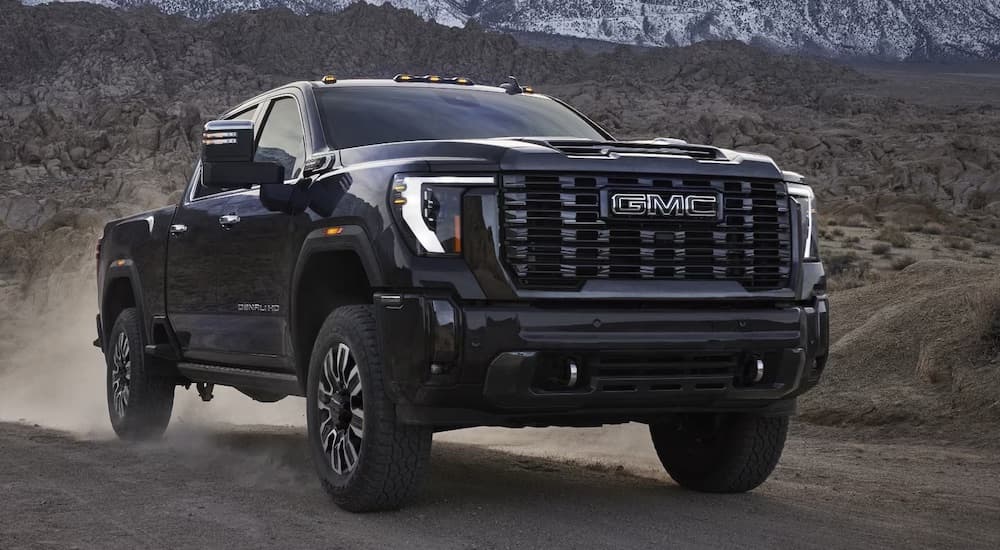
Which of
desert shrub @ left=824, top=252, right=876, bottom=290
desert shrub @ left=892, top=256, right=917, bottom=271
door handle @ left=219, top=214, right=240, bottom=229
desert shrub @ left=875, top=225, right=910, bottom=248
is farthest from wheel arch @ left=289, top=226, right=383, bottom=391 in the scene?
desert shrub @ left=875, top=225, right=910, bottom=248

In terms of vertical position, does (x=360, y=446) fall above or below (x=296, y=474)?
above

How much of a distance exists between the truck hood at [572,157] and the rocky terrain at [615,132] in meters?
6.14

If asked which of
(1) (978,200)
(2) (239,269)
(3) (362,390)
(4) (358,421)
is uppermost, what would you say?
(2) (239,269)

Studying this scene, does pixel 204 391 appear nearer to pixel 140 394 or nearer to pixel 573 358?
pixel 140 394

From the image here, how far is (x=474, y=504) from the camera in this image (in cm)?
648

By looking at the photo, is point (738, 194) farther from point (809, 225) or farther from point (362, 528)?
point (362, 528)

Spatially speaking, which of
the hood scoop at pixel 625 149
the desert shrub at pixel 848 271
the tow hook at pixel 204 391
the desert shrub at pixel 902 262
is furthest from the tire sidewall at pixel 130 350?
the desert shrub at pixel 902 262

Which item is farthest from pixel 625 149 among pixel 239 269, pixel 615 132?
pixel 615 132

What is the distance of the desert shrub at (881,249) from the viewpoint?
31297 mm

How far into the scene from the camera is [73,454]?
8367 mm

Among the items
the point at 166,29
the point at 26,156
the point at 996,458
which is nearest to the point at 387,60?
the point at 166,29

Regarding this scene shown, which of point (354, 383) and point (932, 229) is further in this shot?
point (932, 229)

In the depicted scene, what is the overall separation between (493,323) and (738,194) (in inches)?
50.7

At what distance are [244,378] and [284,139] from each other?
128 centimetres
